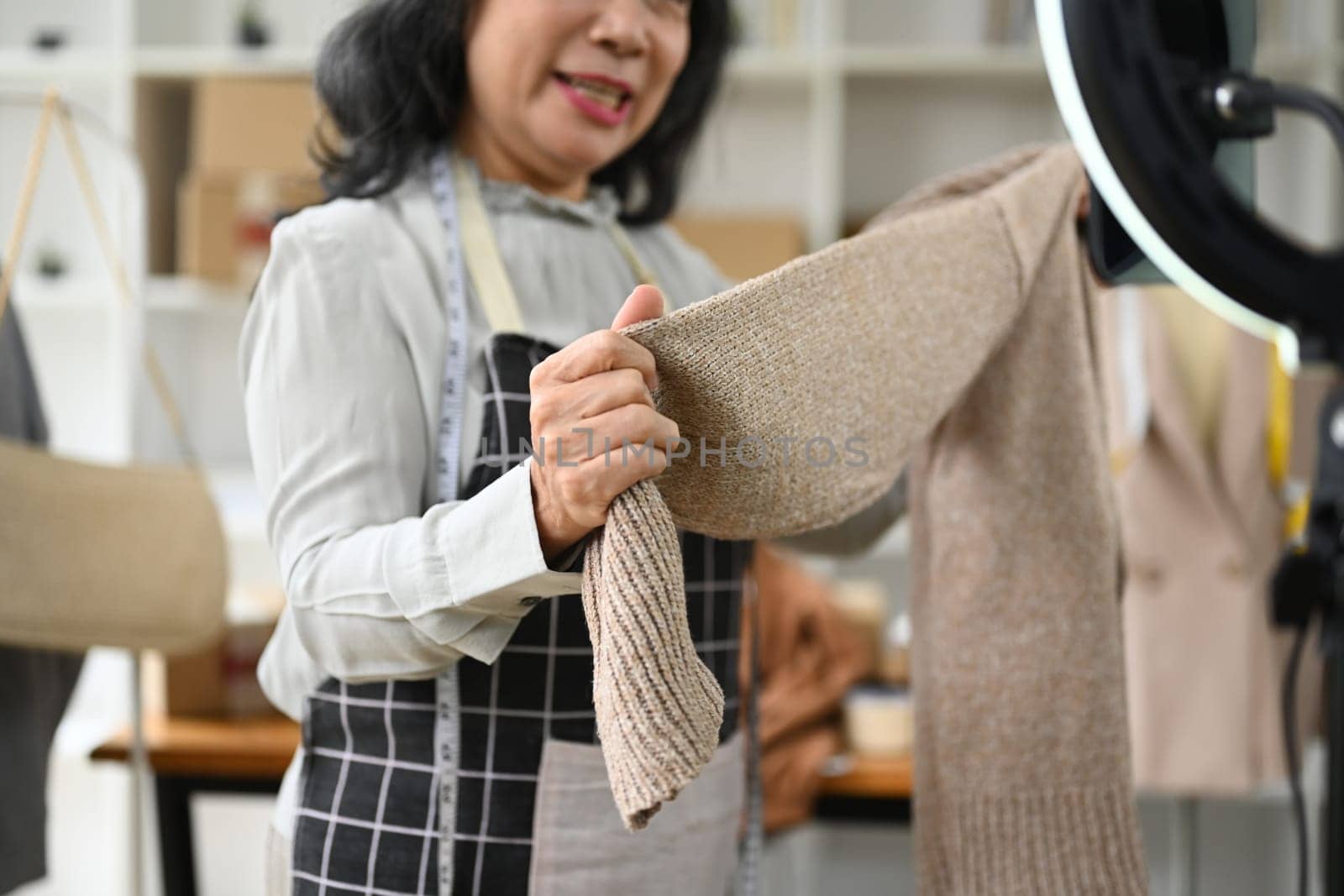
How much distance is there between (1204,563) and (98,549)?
133 cm

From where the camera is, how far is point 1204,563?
1683 millimetres

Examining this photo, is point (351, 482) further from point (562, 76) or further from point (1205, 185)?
point (1205, 185)

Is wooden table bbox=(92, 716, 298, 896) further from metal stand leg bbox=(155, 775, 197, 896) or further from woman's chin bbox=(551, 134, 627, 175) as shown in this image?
woman's chin bbox=(551, 134, 627, 175)

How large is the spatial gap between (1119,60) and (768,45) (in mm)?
1861

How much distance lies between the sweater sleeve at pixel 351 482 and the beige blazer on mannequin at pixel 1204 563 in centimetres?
124

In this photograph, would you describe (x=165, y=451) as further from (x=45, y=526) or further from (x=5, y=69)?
(x=45, y=526)

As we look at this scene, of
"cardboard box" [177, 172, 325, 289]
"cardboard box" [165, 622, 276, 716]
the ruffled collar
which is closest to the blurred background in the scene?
"cardboard box" [177, 172, 325, 289]

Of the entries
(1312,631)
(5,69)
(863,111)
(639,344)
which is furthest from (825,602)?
(5,69)

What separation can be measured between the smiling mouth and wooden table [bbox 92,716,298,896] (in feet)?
3.73

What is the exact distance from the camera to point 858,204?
249 cm

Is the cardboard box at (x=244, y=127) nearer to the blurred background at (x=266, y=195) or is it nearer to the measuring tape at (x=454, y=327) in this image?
the blurred background at (x=266, y=195)

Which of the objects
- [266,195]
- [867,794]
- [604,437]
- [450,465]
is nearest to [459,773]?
[450,465]

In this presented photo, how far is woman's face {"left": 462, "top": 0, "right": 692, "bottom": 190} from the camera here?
27.5 inches

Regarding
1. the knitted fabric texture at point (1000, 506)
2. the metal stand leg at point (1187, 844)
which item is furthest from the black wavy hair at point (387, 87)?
the metal stand leg at point (1187, 844)
